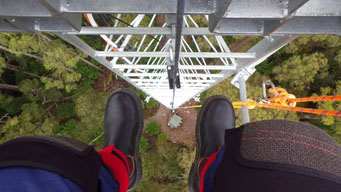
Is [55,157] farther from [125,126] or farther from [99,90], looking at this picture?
[99,90]

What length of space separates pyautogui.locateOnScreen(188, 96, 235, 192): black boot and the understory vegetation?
7.68 ft

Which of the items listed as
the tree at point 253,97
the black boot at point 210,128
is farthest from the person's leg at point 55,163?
the tree at point 253,97

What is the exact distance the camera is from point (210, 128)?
3.54 metres

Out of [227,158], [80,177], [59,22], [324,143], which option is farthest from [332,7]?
[80,177]

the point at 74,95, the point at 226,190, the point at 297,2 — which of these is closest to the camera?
the point at 297,2

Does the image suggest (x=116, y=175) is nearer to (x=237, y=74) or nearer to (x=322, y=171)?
(x=322, y=171)

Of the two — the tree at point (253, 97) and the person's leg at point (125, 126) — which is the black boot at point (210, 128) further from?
the tree at point (253, 97)

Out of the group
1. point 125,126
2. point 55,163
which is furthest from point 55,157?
point 125,126

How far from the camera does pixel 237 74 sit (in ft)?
9.40

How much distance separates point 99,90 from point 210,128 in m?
5.02

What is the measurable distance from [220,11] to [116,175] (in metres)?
1.81

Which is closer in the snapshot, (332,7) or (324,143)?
(332,7)

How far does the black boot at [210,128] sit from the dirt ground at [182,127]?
323 cm

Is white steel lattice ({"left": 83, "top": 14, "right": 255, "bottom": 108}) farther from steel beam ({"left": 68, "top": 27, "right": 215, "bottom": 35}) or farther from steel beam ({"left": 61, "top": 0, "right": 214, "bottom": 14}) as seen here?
steel beam ({"left": 61, "top": 0, "right": 214, "bottom": 14})
